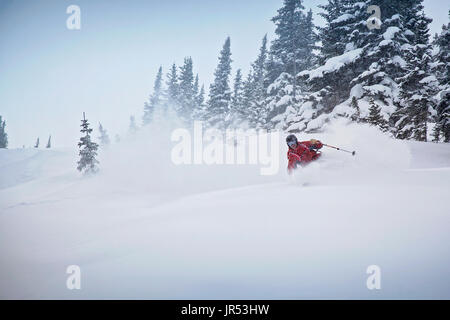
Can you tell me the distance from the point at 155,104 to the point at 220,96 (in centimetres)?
1905

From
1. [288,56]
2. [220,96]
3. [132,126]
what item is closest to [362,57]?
[288,56]

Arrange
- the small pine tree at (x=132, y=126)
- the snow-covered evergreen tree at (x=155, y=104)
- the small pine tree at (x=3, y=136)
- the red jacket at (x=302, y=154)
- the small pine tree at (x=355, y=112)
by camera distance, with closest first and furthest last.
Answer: the red jacket at (x=302, y=154), the small pine tree at (x=355, y=112), the snow-covered evergreen tree at (x=155, y=104), the small pine tree at (x=132, y=126), the small pine tree at (x=3, y=136)

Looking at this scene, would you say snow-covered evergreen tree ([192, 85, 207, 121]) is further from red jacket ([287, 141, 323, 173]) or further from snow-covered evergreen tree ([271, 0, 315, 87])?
red jacket ([287, 141, 323, 173])

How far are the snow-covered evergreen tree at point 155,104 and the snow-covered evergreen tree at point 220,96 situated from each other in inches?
596

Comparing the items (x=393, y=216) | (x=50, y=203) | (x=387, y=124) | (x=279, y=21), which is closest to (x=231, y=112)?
(x=279, y=21)

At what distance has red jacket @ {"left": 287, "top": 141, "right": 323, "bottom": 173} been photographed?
7.67 metres

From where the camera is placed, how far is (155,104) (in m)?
48.4

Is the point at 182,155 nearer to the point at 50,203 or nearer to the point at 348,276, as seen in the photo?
the point at 50,203

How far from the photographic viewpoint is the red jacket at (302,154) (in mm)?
7668

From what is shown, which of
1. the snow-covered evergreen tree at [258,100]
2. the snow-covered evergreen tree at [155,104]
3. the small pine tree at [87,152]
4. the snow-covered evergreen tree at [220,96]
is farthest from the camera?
the snow-covered evergreen tree at [155,104]

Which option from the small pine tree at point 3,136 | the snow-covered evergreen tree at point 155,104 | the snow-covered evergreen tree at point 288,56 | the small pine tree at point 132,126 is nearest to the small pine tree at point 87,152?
the snow-covered evergreen tree at point 288,56

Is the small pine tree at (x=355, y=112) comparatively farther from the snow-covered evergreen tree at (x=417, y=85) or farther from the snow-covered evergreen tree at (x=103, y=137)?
the snow-covered evergreen tree at (x=103, y=137)

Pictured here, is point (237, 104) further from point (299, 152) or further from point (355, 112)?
point (299, 152)
